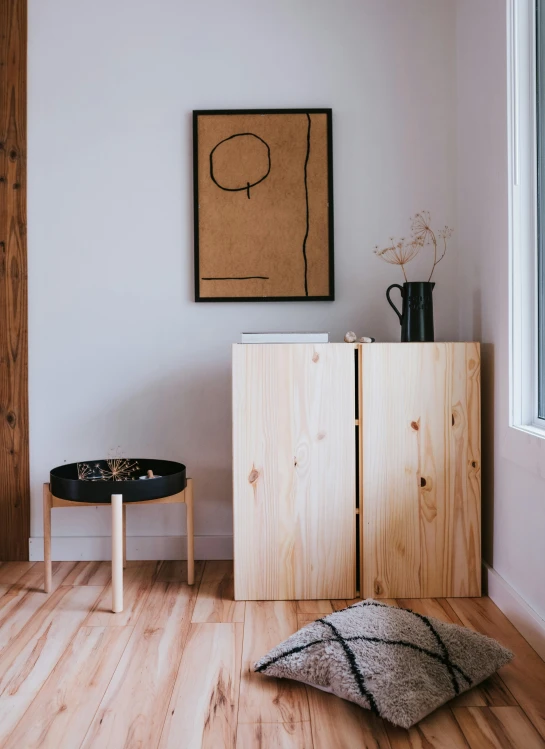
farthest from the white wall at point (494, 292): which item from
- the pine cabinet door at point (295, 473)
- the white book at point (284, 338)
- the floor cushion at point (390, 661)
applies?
the white book at point (284, 338)

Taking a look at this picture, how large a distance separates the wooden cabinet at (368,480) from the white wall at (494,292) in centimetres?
9

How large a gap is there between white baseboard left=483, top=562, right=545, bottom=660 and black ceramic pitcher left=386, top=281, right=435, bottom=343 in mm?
821

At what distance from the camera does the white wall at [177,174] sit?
2.52m

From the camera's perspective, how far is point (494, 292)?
2.09 m

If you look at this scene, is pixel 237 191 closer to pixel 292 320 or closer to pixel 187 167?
pixel 187 167

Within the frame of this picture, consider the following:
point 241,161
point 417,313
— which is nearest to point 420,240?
point 417,313

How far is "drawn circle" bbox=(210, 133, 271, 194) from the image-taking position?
2.50 metres

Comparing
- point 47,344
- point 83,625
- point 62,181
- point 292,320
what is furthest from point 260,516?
point 62,181

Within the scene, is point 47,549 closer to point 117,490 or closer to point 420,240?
point 117,490

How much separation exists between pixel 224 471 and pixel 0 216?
134 cm

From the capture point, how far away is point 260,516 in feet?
6.99

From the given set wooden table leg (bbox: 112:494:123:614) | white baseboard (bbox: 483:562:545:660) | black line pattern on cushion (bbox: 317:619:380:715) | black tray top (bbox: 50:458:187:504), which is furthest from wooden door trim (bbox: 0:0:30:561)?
white baseboard (bbox: 483:562:545:660)

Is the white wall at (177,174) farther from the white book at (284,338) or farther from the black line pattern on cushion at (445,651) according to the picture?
the black line pattern on cushion at (445,651)

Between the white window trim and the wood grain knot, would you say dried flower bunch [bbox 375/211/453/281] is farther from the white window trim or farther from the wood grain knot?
the wood grain knot
